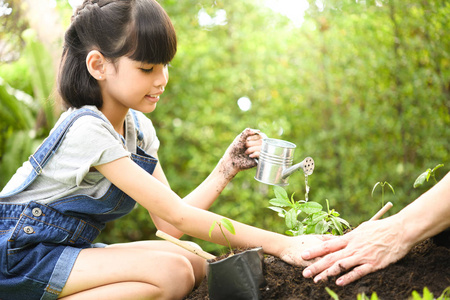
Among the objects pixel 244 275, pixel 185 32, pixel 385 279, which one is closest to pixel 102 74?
pixel 244 275

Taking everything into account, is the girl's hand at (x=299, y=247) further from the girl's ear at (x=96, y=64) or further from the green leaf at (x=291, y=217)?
the girl's ear at (x=96, y=64)

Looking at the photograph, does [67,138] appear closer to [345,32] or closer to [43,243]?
[43,243]

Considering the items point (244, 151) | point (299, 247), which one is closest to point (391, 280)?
point (299, 247)

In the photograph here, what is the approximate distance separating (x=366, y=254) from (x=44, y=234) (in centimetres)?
126

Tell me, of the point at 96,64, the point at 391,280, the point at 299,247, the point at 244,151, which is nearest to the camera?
the point at 391,280

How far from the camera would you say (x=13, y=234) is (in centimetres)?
188

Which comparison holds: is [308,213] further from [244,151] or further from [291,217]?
[244,151]

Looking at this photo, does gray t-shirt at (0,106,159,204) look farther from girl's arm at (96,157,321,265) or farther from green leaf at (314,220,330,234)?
green leaf at (314,220,330,234)

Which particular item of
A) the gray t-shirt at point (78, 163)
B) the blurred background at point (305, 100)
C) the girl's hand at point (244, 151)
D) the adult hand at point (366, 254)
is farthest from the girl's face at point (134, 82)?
the blurred background at point (305, 100)

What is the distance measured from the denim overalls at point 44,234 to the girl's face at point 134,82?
0.16 metres

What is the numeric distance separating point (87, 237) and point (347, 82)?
2.57 m

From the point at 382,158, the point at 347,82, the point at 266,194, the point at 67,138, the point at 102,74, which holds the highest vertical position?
the point at 102,74

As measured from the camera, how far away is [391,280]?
1.58 m

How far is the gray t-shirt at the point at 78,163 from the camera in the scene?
6.05ft
